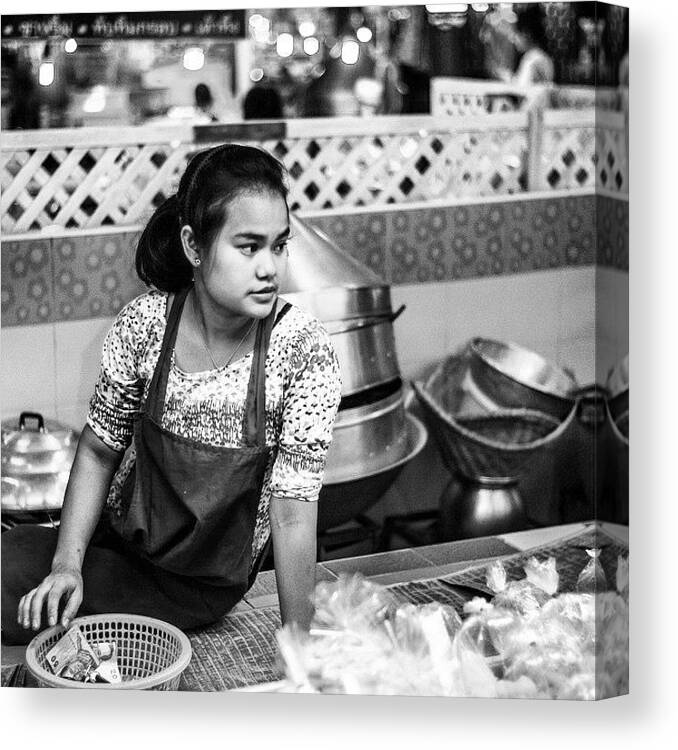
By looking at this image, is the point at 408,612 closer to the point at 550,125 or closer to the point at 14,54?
the point at 550,125

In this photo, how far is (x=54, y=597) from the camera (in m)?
3.01

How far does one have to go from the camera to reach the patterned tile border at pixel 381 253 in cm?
294

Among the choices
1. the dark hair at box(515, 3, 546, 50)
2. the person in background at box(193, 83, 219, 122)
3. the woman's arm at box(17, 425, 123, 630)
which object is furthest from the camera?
the woman's arm at box(17, 425, 123, 630)

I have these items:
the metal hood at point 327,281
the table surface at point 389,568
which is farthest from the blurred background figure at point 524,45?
the table surface at point 389,568

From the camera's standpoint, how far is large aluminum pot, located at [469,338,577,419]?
2.93 meters

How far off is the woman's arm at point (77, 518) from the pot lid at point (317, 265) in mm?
588

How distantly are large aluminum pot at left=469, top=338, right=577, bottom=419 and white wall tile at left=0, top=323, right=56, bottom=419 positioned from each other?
98 cm

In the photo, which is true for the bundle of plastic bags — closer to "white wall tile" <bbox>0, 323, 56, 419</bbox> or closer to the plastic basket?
the plastic basket

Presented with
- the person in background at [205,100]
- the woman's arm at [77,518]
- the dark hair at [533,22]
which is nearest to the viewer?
the dark hair at [533,22]

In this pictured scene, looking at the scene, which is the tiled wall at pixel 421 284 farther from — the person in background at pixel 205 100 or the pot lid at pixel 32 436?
the person in background at pixel 205 100

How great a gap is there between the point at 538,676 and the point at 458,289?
0.90 meters

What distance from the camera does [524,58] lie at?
2836mm

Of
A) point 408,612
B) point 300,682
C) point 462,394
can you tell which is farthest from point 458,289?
point 300,682

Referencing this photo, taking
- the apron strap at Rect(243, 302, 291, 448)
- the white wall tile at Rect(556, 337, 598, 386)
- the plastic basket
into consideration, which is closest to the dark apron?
the apron strap at Rect(243, 302, 291, 448)
